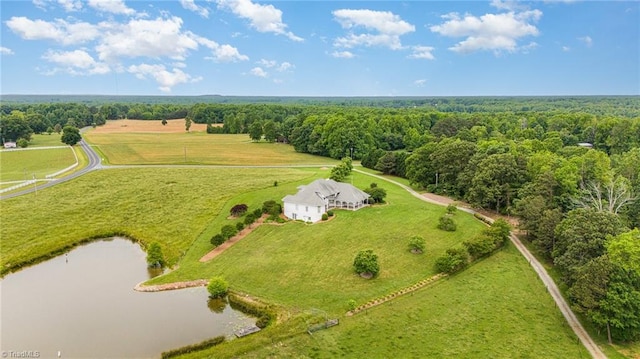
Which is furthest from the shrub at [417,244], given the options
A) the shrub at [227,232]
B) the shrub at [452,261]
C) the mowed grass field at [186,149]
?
the mowed grass field at [186,149]

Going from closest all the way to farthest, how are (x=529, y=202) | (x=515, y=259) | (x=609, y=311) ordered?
(x=609, y=311) → (x=515, y=259) → (x=529, y=202)

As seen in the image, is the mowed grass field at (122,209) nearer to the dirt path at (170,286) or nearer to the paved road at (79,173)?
the paved road at (79,173)

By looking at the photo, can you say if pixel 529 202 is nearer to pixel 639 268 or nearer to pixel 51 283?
pixel 639 268

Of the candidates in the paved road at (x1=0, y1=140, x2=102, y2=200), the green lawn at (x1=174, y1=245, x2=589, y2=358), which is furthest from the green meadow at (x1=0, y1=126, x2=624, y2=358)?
the paved road at (x1=0, y1=140, x2=102, y2=200)

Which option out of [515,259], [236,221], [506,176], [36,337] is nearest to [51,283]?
[36,337]

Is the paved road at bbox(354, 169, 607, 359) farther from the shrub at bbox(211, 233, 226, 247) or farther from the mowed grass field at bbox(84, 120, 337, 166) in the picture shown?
the mowed grass field at bbox(84, 120, 337, 166)

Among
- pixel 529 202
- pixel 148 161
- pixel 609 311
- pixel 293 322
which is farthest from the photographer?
pixel 148 161
